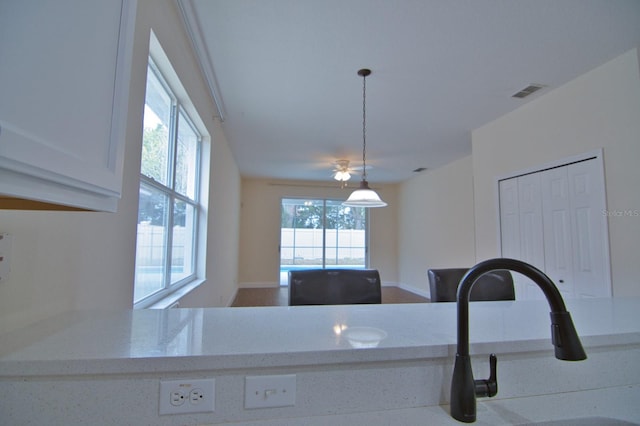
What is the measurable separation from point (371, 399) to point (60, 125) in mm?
848

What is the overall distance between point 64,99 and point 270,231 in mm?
6356

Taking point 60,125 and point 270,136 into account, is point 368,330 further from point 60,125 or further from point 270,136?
point 270,136

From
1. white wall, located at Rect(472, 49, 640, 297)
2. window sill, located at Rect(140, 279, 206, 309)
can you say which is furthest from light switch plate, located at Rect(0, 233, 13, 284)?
white wall, located at Rect(472, 49, 640, 297)

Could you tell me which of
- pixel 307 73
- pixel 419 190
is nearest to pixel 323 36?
pixel 307 73

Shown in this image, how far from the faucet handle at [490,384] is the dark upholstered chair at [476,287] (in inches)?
43.4

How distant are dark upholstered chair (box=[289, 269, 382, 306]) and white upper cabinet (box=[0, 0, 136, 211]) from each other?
3.50 feet

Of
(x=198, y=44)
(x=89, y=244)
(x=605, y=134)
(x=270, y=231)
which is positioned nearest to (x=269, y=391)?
(x=89, y=244)

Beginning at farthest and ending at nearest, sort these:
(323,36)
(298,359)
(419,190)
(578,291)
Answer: (419,190), (578,291), (323,36), (298,359)

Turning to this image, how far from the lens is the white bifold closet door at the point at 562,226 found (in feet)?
7.52

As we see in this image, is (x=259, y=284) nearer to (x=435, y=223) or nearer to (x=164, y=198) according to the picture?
(x=435, y=223)

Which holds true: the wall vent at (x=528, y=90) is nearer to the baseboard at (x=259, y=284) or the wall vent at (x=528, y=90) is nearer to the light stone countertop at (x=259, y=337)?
the light stone countertop at (x=259, y=337)

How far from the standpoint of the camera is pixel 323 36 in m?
2.01

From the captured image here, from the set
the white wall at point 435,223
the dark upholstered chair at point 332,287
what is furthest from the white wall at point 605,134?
the dark upholstered chair at point 332,287

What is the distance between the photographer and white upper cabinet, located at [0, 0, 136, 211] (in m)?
0.42
